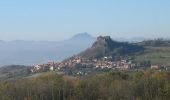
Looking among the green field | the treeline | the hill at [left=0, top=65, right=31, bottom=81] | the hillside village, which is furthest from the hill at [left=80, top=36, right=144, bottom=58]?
the treeline

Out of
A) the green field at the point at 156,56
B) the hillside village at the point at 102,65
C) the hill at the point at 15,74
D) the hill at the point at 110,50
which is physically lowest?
the hill at the point at 15,74

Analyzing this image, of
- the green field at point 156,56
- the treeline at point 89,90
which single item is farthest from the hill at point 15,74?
the treeline at point 89,90

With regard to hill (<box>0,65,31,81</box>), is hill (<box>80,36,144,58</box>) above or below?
above

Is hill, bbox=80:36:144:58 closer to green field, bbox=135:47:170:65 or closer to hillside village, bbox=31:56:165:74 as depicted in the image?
green field, bbox=135:47:170:65

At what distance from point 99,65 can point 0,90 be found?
302 feet

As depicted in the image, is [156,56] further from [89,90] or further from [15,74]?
[89,90]

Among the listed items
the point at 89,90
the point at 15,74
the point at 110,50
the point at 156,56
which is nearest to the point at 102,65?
the point at 156,56

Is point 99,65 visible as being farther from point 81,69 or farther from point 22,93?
point 22,93

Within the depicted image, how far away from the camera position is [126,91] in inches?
2324

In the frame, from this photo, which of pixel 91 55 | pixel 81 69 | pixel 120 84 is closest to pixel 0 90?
pixel 120 84

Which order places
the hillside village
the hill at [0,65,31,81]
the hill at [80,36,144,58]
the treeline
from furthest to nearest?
the hill at [80,36,144,58] < the hillside village < the hill at [0,65,31,81] < the treeline

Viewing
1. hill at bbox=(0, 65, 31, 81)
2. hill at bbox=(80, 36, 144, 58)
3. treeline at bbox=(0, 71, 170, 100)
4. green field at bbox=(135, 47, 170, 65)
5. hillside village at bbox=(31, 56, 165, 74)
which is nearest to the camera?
treeline at bbox=(0, 71, 170, 100)

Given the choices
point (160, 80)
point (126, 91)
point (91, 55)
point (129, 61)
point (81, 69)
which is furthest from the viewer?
point (91, 55)

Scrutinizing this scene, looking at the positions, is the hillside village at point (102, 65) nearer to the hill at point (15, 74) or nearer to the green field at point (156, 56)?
the hill at point (15, 74)
